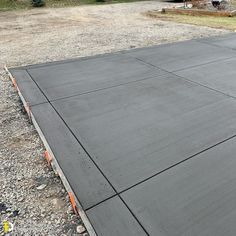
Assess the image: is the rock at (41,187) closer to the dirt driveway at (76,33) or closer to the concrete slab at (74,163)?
the concrete slab at (74,163)

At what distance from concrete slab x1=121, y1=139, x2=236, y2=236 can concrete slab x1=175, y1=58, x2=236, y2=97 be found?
1.53m

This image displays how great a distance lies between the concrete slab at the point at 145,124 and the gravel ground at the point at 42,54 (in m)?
0.48

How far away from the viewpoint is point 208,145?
2.29 metres

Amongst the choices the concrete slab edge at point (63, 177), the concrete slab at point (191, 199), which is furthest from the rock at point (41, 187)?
the concrete slab at point (191, 199)

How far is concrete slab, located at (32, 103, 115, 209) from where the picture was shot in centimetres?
187

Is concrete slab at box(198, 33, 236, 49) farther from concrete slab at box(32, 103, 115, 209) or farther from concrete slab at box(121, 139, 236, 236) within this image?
concrete slab at box(32, 103, 115, 209)

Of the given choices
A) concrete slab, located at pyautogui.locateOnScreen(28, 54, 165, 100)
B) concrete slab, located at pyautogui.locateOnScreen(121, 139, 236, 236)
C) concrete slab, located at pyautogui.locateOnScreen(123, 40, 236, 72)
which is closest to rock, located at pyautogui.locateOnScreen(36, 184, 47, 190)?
concrete slab, located at pyautogui.locateOnScreen(121, 139, 236, 236)

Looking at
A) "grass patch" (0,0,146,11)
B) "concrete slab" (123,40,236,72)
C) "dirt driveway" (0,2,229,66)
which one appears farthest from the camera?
"grass patch" (0,0,146,11)

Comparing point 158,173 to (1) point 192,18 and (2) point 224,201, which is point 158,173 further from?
(1) point 192,18

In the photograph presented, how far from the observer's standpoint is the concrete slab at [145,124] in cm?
214

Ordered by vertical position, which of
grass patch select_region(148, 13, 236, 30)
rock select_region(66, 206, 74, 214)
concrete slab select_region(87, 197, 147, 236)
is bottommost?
rock select_region(66, 206, 74, 214)

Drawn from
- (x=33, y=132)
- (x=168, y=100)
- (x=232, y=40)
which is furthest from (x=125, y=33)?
(x=33, y=132)

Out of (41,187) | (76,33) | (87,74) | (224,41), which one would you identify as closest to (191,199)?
(41,187)

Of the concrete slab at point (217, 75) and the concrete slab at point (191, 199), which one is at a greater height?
the concrete slab at point (217, 75)
